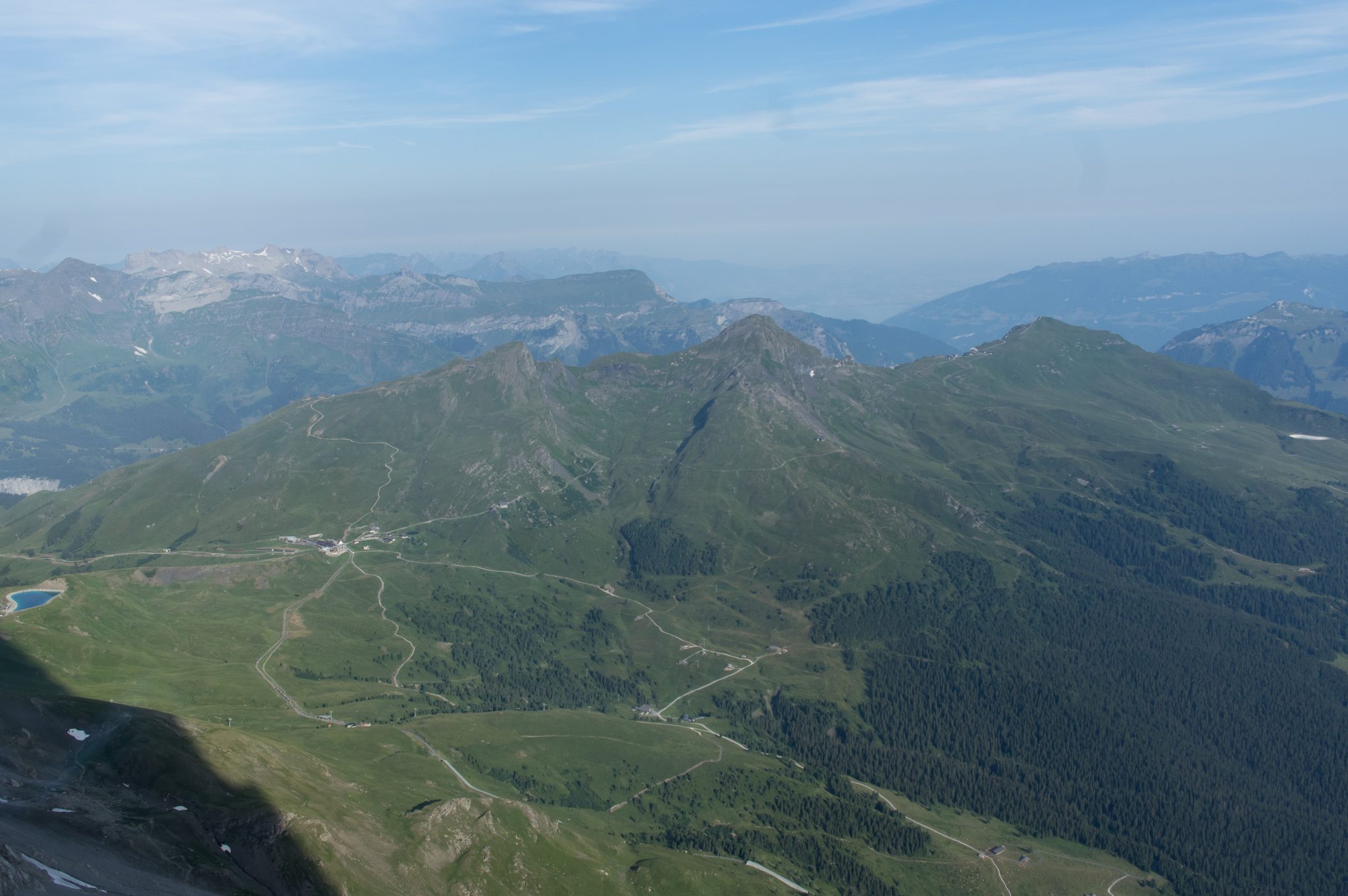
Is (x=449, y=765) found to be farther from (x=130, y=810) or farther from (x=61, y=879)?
(x=61, y=879)

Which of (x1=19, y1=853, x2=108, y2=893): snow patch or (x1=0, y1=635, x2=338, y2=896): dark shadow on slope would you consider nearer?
(x1=19, y1=853, x2=108, y2=893): snow patch

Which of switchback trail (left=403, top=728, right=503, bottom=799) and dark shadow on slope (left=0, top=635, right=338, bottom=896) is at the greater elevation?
dark shadow on slope (left=0, top=635, right=338, bottom=896)

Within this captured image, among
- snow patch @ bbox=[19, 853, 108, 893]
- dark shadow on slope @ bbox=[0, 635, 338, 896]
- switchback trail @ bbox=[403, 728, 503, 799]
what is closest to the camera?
snow patch @ bbox=[19, 853, 108, 893]

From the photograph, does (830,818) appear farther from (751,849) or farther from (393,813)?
(393,813)

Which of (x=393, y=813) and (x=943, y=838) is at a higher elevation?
(x=393, y=813)

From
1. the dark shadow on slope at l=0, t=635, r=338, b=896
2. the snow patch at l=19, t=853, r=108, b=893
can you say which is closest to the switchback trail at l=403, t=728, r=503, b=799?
the dark shadow on slope at l=0, t=635, r=338, b=896

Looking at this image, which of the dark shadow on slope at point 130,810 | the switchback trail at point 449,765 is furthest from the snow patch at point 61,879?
the switchback trail at point 449,765

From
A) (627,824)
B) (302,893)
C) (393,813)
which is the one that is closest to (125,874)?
(302,893)

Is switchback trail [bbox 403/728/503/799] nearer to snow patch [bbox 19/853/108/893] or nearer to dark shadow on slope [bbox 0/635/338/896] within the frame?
dark shadow on slope [bbox 0/635/338/896]

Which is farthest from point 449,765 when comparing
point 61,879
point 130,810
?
point 61,879
